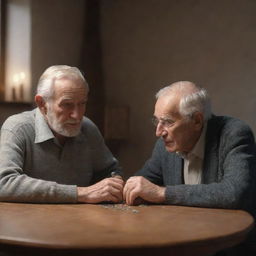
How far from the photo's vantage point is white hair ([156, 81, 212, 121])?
221 centimetres

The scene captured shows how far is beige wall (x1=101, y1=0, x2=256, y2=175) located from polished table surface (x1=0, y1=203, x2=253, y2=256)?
2528mm

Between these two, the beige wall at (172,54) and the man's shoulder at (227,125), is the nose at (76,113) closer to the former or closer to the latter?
the man's shoulder at (227,125)

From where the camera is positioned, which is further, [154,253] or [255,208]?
[255,208]

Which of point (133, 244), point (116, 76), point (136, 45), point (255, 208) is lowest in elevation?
point (255, 208)

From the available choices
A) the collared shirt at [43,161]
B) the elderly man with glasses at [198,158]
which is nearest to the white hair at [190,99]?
the elderly man with glasses at [198,158]

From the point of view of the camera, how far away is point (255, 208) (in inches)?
86.9

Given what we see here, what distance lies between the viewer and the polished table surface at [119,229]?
1.34 meters

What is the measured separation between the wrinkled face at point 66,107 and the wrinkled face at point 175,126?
1.27 feet

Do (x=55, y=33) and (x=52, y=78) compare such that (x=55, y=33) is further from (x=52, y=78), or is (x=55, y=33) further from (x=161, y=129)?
(x=161, y=129)

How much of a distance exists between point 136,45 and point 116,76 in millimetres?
408

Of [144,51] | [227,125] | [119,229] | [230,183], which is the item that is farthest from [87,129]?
[144,51]

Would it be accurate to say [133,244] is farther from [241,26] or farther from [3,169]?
[241,26]

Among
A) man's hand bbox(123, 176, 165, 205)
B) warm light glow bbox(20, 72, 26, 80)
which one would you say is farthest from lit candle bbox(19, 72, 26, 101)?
man's hand bbox(123, 176, 165, 205)

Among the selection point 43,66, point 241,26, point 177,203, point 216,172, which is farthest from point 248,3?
point 177,203
